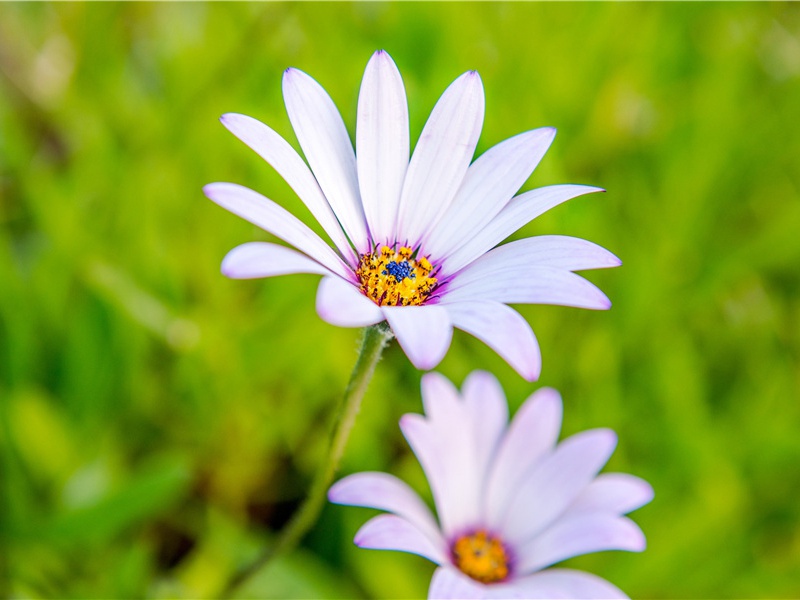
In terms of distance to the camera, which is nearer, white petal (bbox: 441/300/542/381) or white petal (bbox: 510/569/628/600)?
white petal (bbox: 441/300/542/381)

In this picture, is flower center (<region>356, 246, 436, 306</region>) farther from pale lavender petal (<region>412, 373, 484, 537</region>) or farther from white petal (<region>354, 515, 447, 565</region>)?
white petal (<region>354, 515, 447, 565</region>)

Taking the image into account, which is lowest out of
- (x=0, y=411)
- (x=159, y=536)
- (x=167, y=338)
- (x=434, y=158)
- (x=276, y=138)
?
(x=159, y=536)

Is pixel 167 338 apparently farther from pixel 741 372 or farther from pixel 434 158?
pixel 741 372

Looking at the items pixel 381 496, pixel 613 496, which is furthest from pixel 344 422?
pixel 613 496

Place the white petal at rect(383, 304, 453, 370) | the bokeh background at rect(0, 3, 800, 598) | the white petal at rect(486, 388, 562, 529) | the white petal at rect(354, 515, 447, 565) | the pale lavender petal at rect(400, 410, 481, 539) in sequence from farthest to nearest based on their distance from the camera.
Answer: the bokeh background at rect(0, 3, 800, 598), the white petal at rect(486, 388, 562, 529), the pale lavender petal at rect(400, 410, 481, 539), the white petal at rect(354, 515, 447, 565), the white petal at rect(383, 304, 453, 370)

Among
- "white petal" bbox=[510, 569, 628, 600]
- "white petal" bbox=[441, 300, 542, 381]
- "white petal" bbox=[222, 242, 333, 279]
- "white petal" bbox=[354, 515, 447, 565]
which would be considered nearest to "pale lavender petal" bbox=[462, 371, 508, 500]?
"white petal" bbox=[510, 569, 628, 600]

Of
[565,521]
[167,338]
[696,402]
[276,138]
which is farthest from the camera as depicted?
[696,402]

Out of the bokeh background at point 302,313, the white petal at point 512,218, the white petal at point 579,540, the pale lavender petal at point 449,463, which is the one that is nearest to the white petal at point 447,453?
the pale lavender petal at point 449,463

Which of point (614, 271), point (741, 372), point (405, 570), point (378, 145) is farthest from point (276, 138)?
point (741, 372)
